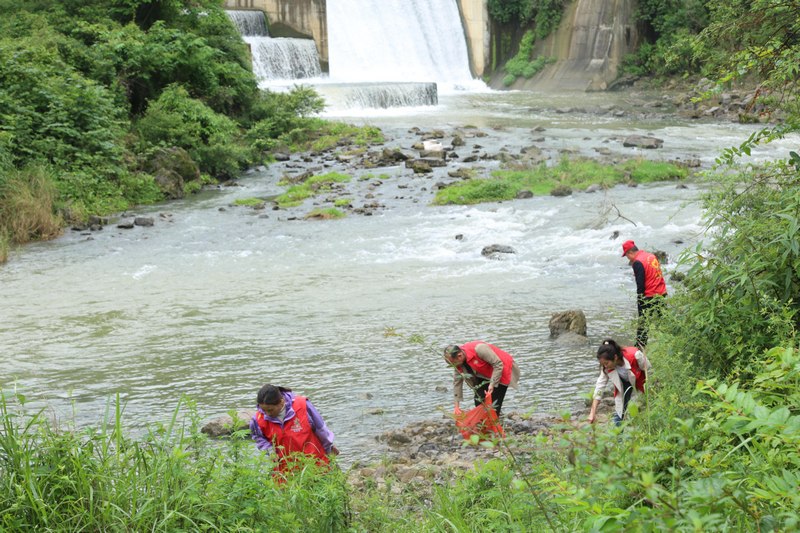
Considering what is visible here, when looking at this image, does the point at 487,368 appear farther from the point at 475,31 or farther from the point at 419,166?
the point at 475,31

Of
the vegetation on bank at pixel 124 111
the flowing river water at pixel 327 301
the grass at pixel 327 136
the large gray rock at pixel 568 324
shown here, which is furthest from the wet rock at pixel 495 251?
the grass at pixel 327 136

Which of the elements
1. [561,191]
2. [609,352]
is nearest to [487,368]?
[609,352]

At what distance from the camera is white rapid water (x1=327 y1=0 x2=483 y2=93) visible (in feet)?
142

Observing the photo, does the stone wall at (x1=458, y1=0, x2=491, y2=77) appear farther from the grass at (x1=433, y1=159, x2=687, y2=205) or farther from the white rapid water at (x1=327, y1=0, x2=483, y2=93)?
the grass at (x1=433, y1=159, x2=687, y2=205)


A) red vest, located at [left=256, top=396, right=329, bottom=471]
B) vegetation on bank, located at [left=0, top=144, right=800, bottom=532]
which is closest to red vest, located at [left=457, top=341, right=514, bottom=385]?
vegetation on bank, located at [left=0, top=144, right=800, bottom=532]

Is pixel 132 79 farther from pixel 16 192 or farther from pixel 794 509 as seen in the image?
pixel 794 509

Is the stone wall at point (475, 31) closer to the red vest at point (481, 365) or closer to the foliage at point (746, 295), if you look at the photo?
the red vest at point (481, 365)

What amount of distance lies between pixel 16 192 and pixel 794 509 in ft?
56.5

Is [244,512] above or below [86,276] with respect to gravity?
above

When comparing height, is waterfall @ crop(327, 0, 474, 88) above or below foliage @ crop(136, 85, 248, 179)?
above

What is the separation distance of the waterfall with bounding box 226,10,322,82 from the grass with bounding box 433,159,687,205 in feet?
60.6

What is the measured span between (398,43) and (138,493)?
43.0 meters

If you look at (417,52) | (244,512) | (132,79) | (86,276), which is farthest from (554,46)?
(244,512)

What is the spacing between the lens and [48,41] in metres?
22.5
